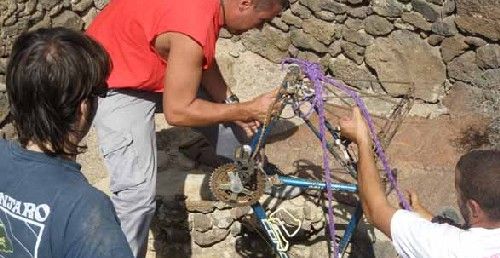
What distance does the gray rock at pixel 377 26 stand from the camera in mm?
6137

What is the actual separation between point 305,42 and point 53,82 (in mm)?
Result: 4711

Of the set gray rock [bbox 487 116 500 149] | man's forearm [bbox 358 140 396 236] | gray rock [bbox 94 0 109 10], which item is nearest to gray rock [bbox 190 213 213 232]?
man's forearm [bbox 358 140 396 236]

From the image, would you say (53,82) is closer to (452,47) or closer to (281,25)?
(452,47)

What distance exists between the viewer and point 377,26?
243 inches

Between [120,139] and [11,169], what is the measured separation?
1.70 meters

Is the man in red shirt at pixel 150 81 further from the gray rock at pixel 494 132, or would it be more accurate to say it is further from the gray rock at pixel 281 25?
the gray rock at pixel 281 25

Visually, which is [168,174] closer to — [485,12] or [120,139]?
[120,139]

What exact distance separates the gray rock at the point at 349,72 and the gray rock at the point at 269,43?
0.44 m

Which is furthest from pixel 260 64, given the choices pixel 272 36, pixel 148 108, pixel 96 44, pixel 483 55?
pixel 96 44

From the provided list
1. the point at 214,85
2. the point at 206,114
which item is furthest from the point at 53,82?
the point at 214,85

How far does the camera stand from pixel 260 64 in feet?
22.2

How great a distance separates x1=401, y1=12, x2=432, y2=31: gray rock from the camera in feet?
19.6

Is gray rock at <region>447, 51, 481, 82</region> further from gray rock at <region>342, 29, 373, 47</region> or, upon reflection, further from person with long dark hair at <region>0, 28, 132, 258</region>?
person with long dark hair at <region>0, 28, 132, 258</region>

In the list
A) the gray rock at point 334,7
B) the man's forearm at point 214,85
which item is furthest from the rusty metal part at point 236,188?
the gray rock at point 334,7
